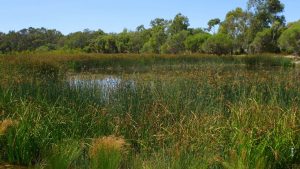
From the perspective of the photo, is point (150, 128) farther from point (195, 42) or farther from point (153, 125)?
point (195, 42)

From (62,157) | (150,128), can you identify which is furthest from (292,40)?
(62,157)

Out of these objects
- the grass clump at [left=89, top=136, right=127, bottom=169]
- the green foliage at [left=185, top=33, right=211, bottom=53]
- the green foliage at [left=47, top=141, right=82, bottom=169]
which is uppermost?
→ the green foliage at [left=185, top=33, right=211, bottom=53]

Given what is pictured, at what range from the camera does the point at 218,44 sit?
1880 inches

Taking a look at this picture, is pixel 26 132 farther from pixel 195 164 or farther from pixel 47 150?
pixel 195 164

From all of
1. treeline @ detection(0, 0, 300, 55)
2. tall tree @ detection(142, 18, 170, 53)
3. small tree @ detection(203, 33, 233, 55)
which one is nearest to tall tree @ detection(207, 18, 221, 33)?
treeline @ detection(0, 0, 300, 55)

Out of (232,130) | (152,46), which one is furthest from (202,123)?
(152,46)

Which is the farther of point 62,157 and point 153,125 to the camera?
point 153,125

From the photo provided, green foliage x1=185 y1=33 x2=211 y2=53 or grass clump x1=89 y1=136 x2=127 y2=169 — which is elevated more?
green foliage x1=185 y1=33 x2=211 y2=53

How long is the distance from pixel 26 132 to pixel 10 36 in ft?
270

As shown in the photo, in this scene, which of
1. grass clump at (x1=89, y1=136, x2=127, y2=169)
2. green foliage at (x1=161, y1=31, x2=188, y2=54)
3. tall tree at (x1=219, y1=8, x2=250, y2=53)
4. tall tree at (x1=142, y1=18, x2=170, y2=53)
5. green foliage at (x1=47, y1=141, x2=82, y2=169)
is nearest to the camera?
grass clump at (x1=89, y1=136, x2=127, y2=169)

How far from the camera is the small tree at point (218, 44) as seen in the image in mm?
47375

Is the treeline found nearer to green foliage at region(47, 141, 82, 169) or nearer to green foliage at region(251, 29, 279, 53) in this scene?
green foliage at region(251, 29, 279, 53)

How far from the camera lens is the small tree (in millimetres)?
47375

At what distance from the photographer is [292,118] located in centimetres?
501
